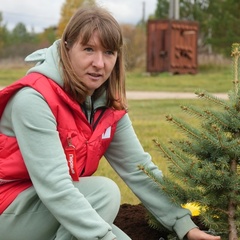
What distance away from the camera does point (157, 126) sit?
28.1 ft

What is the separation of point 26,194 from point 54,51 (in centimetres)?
67

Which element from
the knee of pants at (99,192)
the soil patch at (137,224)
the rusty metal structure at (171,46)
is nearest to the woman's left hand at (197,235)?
the soil patch at (137,224)

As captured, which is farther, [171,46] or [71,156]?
[171,46]

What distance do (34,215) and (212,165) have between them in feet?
2.74

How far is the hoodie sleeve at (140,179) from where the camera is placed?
3260 mm

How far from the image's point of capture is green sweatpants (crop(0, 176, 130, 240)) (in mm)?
2943

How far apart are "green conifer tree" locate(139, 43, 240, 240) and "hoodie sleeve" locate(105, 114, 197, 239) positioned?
12cm

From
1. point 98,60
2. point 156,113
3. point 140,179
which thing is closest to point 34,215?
point 140,179

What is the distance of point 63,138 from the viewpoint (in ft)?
9.64

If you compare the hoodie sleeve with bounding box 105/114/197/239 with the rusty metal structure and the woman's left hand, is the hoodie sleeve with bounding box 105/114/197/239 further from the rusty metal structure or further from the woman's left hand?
the rusty metal structure

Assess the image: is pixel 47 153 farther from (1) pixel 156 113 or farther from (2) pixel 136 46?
(2) pixel 136 46

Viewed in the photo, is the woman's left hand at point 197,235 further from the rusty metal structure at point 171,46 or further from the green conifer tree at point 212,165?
the rusty metal structure at point 171,46

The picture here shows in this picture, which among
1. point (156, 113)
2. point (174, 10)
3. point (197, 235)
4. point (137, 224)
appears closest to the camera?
point (197, 235)

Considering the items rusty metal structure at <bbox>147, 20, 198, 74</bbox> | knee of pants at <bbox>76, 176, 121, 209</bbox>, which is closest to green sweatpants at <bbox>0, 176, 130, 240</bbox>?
knee of pants at <bbox>76, 176, 121, 209</bbox>
